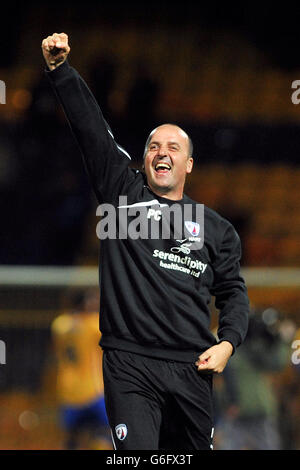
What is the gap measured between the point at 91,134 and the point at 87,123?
45 millimetres

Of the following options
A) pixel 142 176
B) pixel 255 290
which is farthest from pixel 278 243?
pixel 142 176

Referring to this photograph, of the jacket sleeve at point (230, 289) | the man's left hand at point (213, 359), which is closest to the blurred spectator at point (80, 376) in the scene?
the jacket sleeve at point (230, 289)

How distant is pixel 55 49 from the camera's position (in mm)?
2912

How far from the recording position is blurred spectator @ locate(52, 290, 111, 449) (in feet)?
19.6

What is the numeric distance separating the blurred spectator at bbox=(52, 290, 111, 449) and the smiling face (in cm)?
297

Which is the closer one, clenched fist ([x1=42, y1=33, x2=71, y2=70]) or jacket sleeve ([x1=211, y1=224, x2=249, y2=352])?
clenched fist ([x1=42, y1=33, x2=71, y2=70])

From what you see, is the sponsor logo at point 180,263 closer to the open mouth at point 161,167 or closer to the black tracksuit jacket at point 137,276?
the black tracksuit jacket at point 137,276

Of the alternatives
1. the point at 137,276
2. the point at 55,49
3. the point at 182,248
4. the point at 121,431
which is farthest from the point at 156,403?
the point at 55,49

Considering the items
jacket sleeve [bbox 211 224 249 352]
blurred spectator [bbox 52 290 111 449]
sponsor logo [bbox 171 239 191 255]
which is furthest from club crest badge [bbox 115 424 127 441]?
blurred spectator [bbox 52 290 111 449]

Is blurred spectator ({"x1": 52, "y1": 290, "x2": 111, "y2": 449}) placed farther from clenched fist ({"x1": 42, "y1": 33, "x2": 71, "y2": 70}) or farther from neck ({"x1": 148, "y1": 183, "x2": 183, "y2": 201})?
clenched fist ({"x1": 42, "y1": 33, "x2": 71, "y2": 70})

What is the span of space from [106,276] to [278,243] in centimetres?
709

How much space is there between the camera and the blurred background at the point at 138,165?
5.96 m

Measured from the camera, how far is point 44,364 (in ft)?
19.7

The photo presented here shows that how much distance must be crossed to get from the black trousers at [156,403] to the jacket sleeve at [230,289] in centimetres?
24
